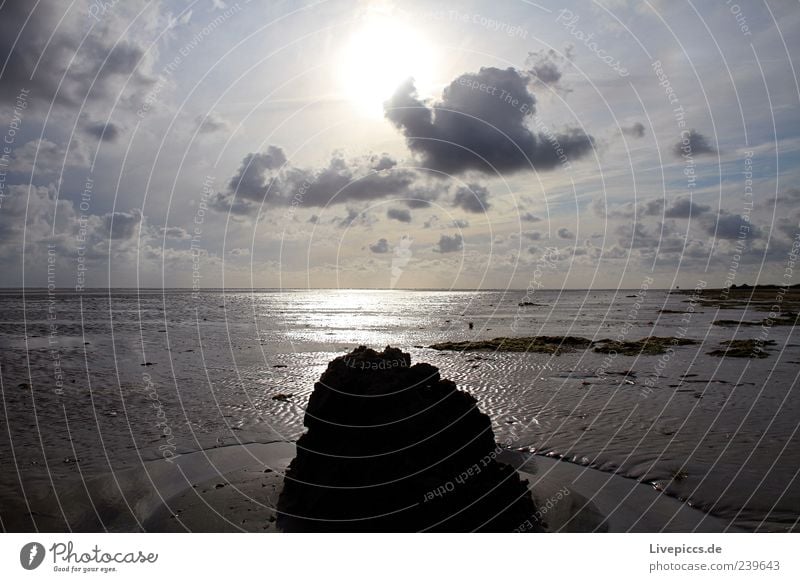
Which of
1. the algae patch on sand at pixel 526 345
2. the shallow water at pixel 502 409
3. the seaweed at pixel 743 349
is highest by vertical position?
the algae patch on sand at pixel 526 345

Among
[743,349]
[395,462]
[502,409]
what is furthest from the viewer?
[743,349]

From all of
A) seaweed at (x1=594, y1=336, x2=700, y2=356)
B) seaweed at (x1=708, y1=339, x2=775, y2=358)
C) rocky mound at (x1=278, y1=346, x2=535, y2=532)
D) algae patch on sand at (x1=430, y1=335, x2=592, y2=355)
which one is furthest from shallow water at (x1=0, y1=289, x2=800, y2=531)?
rocky mound at (x1=278, y1=346, x2=535, y2=532)

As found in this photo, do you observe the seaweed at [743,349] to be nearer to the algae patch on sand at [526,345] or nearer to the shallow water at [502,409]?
the shallow water at [502,409]

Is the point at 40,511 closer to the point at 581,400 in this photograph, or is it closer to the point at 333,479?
the point at 333,479

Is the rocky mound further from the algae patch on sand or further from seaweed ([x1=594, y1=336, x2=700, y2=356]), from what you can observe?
seaweed ([x1=594, y1=336, x2=700, y2=356])

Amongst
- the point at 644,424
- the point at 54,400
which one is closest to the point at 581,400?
the point at 644,424

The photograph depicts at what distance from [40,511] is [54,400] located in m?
12.5

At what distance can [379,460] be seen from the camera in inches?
401

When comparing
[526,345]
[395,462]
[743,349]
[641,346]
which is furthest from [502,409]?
[743,349]

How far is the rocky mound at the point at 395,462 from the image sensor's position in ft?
31.4

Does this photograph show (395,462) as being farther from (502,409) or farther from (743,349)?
(743,349)

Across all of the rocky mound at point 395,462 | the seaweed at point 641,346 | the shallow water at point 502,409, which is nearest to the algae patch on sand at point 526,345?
the seaweed at point 641,346

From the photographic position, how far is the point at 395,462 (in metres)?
10.0

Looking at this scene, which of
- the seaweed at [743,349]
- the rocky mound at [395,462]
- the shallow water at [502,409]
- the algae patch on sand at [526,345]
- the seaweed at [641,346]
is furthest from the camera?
the algae patch on sand at [526,345]
